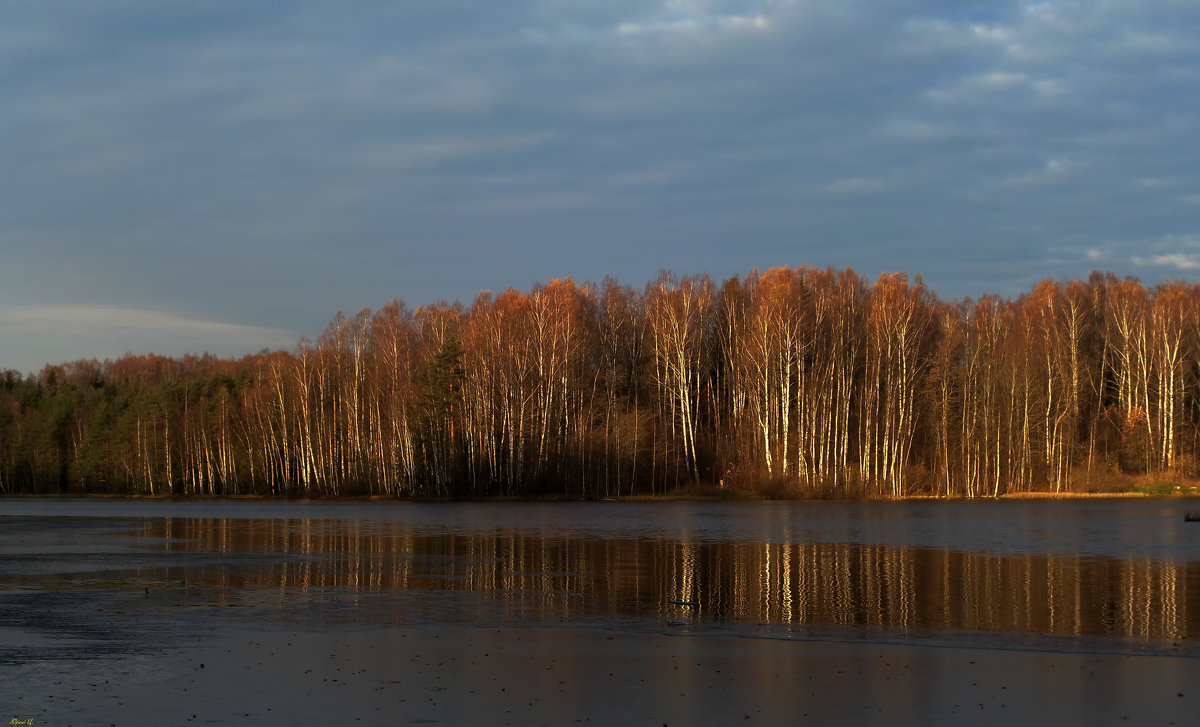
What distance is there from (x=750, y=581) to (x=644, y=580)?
2419 millimetres

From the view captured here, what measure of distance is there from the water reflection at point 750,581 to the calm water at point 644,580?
79mm

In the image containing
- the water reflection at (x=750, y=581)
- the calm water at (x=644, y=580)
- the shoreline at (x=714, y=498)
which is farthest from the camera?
the shoreline at (x=714, y=498)

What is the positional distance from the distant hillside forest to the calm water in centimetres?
2986

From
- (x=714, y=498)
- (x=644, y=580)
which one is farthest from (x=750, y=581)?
(x=714, y=498)

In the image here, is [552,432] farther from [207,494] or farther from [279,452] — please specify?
[207,494]

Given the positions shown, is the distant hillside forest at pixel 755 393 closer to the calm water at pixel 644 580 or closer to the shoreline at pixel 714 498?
the shoreline at pixel 714 498

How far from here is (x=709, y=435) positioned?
80500 mm

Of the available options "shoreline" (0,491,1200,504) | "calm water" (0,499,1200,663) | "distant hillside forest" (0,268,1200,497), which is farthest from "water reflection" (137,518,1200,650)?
"distant hillside forest" (0,268,1200,497)

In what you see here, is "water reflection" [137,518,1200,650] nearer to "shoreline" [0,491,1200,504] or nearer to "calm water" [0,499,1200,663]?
"calm water" [0,499,1200,663]

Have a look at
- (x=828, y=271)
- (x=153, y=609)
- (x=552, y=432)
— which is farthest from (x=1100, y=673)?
(x=828, y=271)

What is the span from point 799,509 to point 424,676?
4761cm

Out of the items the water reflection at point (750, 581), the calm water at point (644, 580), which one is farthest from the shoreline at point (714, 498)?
the water reflection at point (750, 581)

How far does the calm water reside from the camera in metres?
16.3

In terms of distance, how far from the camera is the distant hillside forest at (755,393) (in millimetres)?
73812
